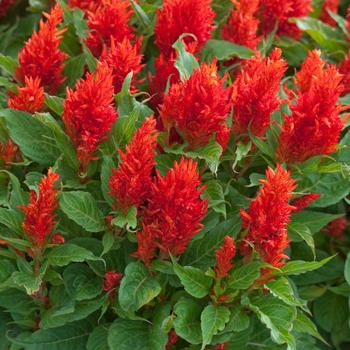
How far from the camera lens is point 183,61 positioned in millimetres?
2299

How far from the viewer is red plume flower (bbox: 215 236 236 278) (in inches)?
76.5

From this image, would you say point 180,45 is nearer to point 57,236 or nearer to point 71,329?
point 57,236

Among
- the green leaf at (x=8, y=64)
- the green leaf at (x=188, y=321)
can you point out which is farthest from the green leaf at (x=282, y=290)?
the green leaf at (x=8, y=64)

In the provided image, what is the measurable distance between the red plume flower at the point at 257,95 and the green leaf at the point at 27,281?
0.90 meters

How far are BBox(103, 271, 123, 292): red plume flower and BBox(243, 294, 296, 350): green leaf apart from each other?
0.44m

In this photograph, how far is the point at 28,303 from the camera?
7.27 feet

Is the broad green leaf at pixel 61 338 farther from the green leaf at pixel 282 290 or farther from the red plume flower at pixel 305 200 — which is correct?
the red plume flower at pixel 305 200

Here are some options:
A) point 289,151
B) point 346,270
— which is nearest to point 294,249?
point 346,270

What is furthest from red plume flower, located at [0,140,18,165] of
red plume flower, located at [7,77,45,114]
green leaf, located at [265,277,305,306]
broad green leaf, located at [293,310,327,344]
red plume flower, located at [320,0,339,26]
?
red plume flower, located at [320,0,339,26]

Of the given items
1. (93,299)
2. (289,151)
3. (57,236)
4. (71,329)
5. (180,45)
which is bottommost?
(71,329)

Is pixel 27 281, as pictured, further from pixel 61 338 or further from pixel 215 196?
pixel 215 196

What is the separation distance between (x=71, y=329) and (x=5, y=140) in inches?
30.0

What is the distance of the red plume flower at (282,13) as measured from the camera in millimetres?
2891

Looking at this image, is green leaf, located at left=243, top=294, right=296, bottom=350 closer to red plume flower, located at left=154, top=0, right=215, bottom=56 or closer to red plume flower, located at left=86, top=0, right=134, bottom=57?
red plume flower, located at left=154, top=0, right=215, bottom=56
